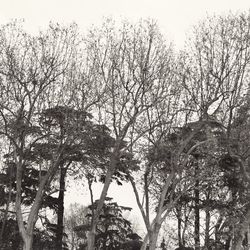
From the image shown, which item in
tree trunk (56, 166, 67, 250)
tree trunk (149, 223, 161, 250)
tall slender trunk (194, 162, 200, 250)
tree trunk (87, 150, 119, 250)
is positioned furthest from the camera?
tree trunk (56, 166, 67, 250)

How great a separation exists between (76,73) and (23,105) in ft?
9.90

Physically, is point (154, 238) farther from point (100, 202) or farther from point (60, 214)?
point (60, 214)

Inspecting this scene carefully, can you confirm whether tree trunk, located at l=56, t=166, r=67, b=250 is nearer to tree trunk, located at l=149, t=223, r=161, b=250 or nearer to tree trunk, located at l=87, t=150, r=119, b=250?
tree trunk, located at l=87, t=150, r=119, b=250

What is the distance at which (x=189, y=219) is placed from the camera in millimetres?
24219

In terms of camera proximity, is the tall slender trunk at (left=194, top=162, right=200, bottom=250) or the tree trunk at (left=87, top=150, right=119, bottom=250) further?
the tall slender trunk at (left=194, top=162, right=200, bottom=250)

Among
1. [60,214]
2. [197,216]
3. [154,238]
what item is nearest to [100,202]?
[154,238]

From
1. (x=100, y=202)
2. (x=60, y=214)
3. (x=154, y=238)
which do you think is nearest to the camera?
(x=154, y=238)

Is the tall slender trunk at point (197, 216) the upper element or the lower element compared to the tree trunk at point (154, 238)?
upper

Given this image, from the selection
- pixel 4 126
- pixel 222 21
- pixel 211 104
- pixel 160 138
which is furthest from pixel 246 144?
pixel 4 126

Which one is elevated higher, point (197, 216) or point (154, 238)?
point (197, 216)

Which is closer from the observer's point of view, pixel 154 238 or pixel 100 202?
pixel 154 238

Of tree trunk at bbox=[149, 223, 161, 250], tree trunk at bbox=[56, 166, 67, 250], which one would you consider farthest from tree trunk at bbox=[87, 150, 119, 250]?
tree trunk at bbox=[56, 166, 67, 250]

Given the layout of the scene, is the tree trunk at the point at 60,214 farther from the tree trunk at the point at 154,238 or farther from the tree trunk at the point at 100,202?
the tree trunk at the point at 154,238

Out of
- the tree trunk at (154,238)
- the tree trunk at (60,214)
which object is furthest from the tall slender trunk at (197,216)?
the tree trunk at (60,214)
